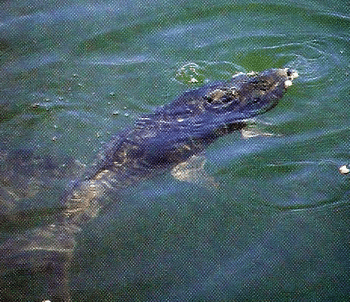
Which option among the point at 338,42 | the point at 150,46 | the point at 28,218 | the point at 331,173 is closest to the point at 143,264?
the point at 28,218

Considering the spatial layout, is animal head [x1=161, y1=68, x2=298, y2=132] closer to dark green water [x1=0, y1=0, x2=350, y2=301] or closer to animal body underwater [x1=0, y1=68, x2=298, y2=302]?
animal body underwater [x1=0, y1=68, x2=298, y2=302]

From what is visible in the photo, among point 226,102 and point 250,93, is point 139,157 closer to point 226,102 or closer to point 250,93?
point 226,102

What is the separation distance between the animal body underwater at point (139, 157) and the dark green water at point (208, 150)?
0.15m

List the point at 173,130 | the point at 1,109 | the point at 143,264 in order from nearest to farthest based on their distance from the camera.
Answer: the point at 143,264 < the point at 173,130 < the point at 1,109

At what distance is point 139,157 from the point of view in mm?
6180

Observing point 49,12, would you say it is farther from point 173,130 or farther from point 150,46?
point 173,130

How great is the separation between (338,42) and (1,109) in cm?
567

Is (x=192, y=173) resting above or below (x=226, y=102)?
below

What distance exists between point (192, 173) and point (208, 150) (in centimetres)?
46

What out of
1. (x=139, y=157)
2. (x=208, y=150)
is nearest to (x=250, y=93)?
(x=208, y=150)

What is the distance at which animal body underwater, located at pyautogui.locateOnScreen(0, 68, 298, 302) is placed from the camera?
5.46 metres

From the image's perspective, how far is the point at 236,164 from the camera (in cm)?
643

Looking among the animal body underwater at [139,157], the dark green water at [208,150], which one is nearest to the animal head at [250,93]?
the animal body underwater at [139,157]

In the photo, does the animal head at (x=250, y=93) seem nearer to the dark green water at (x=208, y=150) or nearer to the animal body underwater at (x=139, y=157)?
the animal body underwater at (x=139, y=157)
